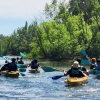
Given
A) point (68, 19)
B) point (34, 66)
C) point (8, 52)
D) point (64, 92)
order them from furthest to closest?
point (8, 52), point (68, 19), point (34, 66), point (64, 92)

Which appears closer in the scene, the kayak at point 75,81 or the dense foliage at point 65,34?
the kayak at point 75,81

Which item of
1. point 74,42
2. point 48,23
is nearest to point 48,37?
point 48,23

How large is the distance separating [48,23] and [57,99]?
47640mm

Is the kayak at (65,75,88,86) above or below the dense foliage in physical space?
below

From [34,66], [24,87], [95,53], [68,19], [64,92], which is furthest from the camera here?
[68,19]

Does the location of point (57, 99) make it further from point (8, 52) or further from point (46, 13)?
point (8, 52)

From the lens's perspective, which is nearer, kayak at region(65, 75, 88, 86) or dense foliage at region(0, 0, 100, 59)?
kayak at region(65, 75, 88, 86)

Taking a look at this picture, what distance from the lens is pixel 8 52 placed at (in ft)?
423

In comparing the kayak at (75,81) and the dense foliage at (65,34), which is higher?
the dense foliage at (65,34)

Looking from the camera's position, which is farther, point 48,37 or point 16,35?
point 16,35

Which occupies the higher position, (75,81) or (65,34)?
(65,34)

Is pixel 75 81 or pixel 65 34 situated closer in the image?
pixel 75 81

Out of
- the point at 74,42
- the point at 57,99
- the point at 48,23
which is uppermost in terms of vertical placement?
the point at 48,23

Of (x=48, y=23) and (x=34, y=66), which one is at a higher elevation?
(x=48, y=23)
